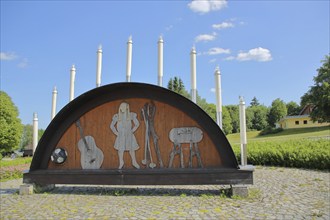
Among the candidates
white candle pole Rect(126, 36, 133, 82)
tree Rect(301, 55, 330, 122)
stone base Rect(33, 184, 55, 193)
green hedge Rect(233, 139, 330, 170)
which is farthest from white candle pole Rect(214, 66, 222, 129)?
tree Rect(301, 55, 330, 122)

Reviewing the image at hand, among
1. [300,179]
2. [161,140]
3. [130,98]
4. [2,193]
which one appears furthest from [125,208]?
[300,179]

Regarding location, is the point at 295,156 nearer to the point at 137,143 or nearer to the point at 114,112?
the point at 137,143

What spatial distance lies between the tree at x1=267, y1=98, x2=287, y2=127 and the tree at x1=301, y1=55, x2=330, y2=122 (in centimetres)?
3446

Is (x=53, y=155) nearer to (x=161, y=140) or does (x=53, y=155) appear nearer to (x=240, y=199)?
(x=161, y=140)

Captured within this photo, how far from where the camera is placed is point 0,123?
2895 cm

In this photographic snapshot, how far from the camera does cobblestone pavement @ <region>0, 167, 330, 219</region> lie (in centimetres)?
614

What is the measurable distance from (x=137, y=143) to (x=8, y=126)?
25148mm

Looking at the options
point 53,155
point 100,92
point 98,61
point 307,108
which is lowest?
point 53,155

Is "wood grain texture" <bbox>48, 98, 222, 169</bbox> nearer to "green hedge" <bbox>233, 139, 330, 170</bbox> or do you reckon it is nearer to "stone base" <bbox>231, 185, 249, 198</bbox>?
"stone base" <bbox>231, 185, 249, 198</bbox>

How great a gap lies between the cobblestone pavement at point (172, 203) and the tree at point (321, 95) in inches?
1459

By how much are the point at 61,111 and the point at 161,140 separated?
333cm

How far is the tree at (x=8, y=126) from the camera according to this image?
2906cm

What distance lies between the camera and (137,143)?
9070 millimetres

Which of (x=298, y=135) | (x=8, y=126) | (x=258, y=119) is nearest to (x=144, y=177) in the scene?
(x=8, y=126)
